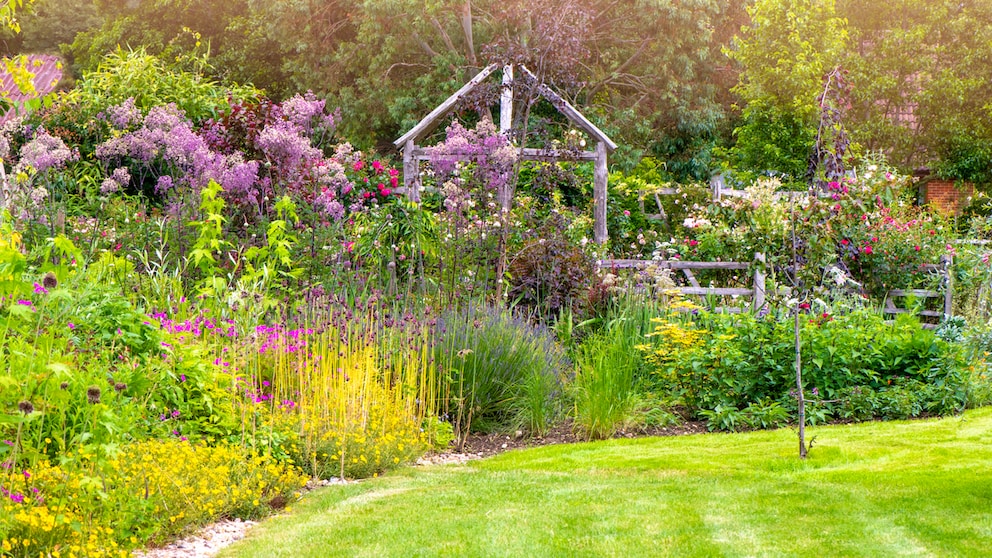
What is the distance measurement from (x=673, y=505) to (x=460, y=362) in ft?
9.05

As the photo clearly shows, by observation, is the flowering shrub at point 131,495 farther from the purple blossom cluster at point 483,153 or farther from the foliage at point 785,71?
the foliage at point 785,71

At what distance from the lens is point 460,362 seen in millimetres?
7957

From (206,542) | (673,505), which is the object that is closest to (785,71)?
(673,505)

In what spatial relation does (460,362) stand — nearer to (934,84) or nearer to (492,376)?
(492,376)

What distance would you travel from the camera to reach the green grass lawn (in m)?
4.79

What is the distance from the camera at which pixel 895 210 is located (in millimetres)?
14242

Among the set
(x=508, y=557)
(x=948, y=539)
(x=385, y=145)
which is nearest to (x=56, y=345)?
(x=508, y=557)

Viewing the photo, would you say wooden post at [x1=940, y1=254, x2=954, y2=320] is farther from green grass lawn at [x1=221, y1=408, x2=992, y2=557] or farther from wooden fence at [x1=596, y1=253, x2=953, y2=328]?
green grass lawn at [x1=221, y1=408, x2=992, y2=557]

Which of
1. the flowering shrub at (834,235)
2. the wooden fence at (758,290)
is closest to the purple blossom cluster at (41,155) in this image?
the flowering shrub at (834,235)

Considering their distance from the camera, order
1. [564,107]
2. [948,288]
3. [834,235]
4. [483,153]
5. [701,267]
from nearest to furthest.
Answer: [834,235]
[483,153]
[564,107]
[948,288]
[701,267]

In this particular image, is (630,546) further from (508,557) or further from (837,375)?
(837,375)

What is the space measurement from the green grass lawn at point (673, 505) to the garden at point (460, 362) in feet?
0.10

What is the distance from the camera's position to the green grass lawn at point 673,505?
479 centimetres

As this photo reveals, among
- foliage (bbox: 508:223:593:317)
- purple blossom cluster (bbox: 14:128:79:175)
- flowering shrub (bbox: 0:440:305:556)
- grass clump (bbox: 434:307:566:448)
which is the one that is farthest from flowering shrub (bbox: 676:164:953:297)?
purple blossom cluster (bbox: 14:128:79:175)
